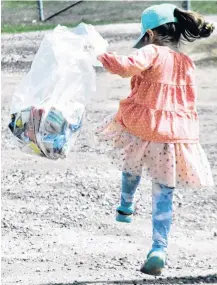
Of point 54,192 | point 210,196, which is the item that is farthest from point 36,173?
point 210,196

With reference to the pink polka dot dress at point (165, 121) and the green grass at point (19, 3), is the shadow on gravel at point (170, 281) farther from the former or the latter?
the green grass at point (19, 3)

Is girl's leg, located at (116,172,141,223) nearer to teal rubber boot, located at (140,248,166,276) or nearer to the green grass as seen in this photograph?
teal rubber boot, located at (140,248,166,276)

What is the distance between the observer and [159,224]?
471cm

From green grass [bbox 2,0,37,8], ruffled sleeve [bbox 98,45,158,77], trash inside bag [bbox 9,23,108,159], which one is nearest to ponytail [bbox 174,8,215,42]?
ruffled sleeve [bbox 98,45,158,77]

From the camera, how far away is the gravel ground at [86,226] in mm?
5164

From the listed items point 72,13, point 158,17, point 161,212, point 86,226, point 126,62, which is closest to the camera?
point 126,62

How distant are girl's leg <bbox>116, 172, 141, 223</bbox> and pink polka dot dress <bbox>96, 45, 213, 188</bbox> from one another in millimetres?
156

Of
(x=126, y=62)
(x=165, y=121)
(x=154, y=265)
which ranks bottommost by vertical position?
(x=154, y=265)

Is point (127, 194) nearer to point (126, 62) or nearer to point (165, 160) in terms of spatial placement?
point (165, 160)

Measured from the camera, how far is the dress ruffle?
4594 mm

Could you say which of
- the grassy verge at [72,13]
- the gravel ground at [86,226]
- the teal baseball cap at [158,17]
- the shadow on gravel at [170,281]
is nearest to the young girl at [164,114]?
the teal baseball cap at [158,17]

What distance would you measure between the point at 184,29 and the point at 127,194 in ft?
2.92

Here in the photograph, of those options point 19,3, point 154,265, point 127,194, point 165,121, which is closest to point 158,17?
point 165,121

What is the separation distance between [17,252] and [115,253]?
58 centimetres
